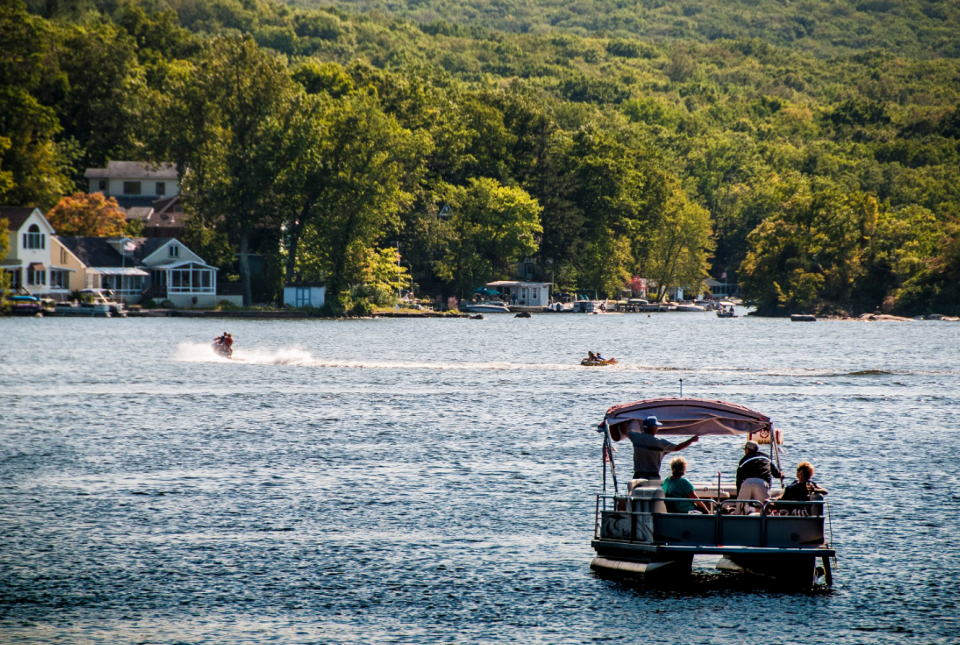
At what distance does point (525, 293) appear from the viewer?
17238cm

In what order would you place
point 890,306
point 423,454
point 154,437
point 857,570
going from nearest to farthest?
1. point 857,570
2. point 423,454
3. point 154,437
4. point 890,306

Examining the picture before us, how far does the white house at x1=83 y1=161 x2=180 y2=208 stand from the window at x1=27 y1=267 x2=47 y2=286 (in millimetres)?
28289

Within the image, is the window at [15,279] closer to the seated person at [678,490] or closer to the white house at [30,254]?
the white house at [30,254]

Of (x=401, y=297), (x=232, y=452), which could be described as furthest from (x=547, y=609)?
(x=401, y=297)

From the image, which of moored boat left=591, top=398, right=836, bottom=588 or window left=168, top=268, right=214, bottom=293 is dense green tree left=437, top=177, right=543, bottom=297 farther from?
moored boat left=591, top=398, right=836, bottom=588

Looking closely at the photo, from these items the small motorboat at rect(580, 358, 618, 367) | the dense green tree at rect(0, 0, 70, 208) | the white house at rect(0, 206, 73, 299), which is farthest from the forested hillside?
the small motorboat at rect(580, 358, 618, 367)

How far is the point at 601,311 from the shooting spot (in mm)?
182125

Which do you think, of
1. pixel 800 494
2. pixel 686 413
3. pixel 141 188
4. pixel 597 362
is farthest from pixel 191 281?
pixel 800 494

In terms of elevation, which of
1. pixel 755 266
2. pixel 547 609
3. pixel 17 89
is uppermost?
pixel 17 89

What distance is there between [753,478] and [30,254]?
12565 centimetres

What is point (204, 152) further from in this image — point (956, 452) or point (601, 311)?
point (956, 452)

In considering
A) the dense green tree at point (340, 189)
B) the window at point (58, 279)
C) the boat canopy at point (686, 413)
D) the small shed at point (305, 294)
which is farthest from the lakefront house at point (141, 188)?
the boat canopy at point (686, 413)

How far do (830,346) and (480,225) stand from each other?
225ft

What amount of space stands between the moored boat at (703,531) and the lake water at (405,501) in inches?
26.3
